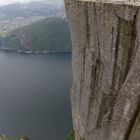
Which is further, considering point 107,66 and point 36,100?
point 36,100

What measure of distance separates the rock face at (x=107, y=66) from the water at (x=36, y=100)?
182 ft

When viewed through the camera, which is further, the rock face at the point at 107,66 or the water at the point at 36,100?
the water at the point at 36,100

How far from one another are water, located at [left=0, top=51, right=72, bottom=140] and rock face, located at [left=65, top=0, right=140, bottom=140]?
55.6 m

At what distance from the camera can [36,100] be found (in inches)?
4058

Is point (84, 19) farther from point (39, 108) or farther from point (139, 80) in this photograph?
point (39, 108)

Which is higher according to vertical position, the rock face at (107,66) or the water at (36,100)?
the rock face at (107,66)

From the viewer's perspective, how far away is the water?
265 feet

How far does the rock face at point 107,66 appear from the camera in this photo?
16.7m

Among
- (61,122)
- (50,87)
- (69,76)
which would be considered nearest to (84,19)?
(61,122)

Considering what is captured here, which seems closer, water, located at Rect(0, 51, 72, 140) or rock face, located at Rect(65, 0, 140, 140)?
rock face, located at Rect(65, 0, 140, 140)

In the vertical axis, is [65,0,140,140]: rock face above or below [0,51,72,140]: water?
above

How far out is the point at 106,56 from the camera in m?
18.4

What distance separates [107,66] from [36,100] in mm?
86084

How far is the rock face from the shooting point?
16.7 metres
